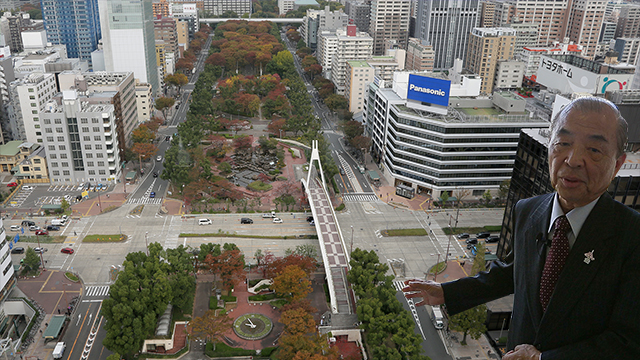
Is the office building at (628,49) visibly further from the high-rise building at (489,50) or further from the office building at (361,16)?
the office building at (361,16)

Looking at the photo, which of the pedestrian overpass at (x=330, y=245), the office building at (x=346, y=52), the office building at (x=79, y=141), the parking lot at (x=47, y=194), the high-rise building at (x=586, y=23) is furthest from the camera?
the high-rise building at (x=586, y=23)

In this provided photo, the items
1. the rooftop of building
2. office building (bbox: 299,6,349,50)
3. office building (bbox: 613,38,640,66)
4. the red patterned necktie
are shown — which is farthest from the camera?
office building (bbox: 299,6,349,50)

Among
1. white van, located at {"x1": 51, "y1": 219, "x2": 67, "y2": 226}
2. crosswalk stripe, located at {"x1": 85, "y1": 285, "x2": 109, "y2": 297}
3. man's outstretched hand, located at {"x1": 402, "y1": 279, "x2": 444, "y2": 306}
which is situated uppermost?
man's outstretched hand, located at {"x1": 402, "y1": 279, "x2": 444, "y2": 306}

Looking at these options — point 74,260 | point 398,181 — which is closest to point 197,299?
point 74,260

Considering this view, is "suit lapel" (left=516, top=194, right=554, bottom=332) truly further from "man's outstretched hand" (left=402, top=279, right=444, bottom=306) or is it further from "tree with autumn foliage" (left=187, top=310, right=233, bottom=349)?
"tree with autumn foliage" (left=187, top=310, right=233, bottom=349)

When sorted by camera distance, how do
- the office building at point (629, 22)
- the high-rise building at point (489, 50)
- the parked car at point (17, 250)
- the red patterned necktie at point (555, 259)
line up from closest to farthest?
the red patterned necktie at point (555, 259)
the parked car at point (17, 250)
the high-rise building at point (489, 50)
the office building at point (629, 22)

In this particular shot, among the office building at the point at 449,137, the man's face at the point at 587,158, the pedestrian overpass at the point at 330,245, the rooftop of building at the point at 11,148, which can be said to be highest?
the man's face at the point at 587,158

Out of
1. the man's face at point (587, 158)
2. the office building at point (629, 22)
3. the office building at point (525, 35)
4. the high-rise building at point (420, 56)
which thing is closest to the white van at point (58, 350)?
the man's face at point (587, 158)

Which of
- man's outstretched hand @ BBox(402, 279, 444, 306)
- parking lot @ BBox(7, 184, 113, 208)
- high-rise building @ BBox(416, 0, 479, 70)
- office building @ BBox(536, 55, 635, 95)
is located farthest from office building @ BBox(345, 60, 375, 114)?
man's outstretched hand @ BBox(402, 279, 444, 306)
